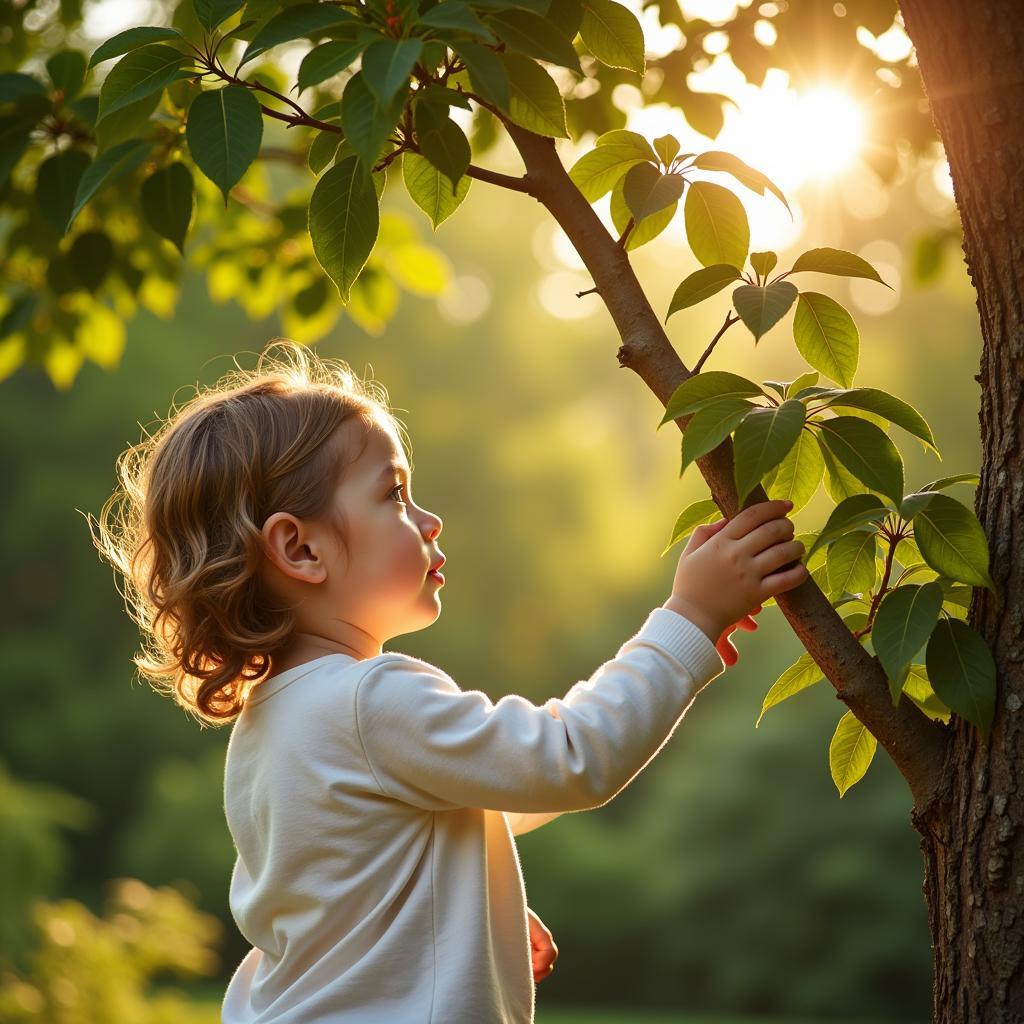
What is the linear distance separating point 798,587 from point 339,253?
0.54m

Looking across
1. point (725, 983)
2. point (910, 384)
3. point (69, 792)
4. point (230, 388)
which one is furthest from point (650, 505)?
point (230, 388)

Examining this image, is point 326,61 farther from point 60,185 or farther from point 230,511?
point 60,185

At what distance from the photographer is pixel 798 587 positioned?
1.17 meters

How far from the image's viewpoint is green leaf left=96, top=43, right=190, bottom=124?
1.09m

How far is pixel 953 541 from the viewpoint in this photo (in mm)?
1065

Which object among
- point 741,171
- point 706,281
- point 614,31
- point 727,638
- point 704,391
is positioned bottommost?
point 727,638

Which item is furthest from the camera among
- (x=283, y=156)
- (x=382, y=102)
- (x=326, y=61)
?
(x=283, y=156)

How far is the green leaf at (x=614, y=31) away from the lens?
119 centimetres

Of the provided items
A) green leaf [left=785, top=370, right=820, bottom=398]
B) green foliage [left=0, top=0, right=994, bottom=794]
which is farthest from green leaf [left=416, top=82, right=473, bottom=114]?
green leaf [left=785, top=370, right=820, bottom=398]

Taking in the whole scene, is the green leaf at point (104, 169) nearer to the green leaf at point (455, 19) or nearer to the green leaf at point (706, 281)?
the green leaf at point (455, 19)

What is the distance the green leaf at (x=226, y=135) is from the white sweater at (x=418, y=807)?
538mm

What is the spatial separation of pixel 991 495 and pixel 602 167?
0.50 meters

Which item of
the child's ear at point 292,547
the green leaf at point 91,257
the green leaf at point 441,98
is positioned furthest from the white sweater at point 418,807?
the green leaf at point 91,257

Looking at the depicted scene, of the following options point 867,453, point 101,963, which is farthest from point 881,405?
point 101,963
